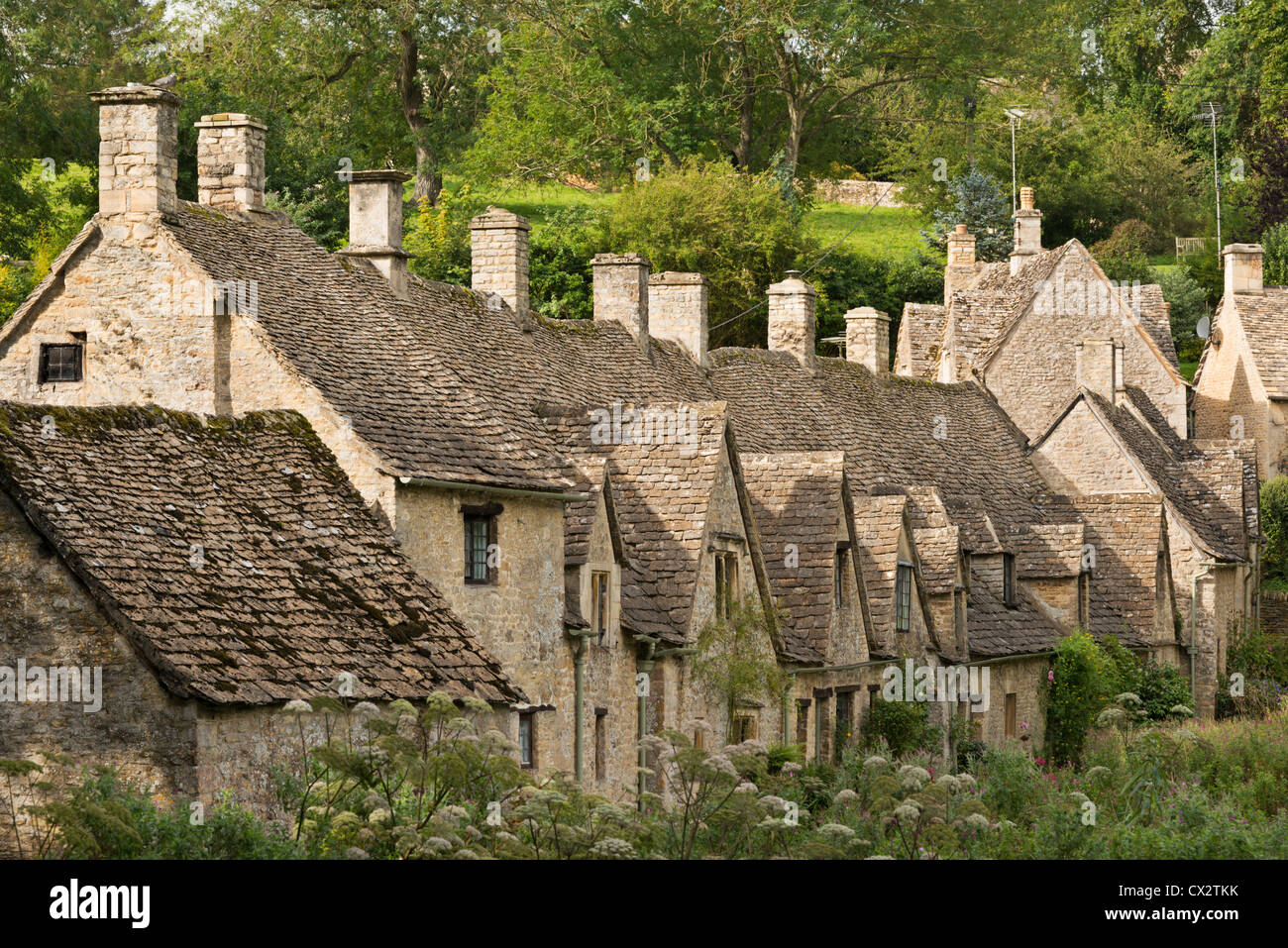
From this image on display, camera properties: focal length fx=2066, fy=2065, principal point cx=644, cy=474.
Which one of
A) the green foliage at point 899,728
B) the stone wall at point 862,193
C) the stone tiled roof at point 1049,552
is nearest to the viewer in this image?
the green foliage at point 899,728

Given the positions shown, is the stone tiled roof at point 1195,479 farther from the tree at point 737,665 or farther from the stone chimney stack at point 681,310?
the tree at point 737,665

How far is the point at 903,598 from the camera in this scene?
3716cm

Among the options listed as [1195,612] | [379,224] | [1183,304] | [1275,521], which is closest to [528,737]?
[379,224]

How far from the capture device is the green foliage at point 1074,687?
4156cm

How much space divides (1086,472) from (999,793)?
2715cm

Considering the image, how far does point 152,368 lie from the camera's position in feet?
89.8

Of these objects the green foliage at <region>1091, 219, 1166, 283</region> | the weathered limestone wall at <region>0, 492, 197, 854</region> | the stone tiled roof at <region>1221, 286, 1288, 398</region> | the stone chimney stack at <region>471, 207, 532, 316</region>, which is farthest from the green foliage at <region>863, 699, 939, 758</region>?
the green foliage at <region>1091, 219, 1166, 283</region>

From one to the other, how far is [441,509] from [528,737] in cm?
311

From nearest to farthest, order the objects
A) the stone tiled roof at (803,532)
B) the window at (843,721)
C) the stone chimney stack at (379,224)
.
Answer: the stone chimney stack at (379,224) → the stone tiled roof at (803,532) → the window at (843,721)

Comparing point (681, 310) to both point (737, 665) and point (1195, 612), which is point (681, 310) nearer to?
point (737, 665)

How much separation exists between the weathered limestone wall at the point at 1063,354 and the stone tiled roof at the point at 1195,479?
1.71 metres

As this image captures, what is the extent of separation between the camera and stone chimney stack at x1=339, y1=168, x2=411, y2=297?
105 feet

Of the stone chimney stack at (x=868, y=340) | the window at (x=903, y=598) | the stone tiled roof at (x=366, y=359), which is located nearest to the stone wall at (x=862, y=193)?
the stone chimney stack at (x=868, y=340)
